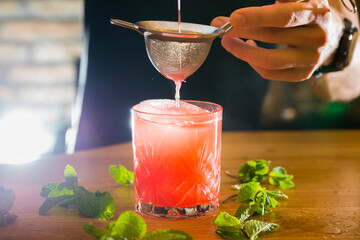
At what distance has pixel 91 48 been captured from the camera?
6.52 feet

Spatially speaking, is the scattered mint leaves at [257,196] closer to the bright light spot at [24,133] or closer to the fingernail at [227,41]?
the fingernail at [227,41]

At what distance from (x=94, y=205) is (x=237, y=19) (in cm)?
51

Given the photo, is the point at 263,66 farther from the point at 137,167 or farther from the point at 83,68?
the point at 83,68

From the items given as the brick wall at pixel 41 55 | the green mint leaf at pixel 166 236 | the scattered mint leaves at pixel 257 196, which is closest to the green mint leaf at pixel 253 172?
the scattered mint leaves at pixel 257 196

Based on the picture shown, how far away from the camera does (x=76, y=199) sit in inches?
37.7

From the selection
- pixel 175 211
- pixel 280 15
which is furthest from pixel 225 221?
pixel 280 15

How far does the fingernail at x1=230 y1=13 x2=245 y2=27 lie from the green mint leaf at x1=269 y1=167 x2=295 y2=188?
431mm

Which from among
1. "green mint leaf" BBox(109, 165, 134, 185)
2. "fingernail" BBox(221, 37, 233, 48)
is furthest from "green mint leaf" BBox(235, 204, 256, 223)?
"fingernail" BBox(221, 37, 233, 48)

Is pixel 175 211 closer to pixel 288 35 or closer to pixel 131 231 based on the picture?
pixel 131 231

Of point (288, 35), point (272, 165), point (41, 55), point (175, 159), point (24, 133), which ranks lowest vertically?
point (24, 133)

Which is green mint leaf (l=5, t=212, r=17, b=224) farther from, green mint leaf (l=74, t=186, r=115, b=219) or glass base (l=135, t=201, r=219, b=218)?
glass base (l=135, t=201, r=219, b=218)

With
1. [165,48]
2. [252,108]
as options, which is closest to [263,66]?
[165,48]

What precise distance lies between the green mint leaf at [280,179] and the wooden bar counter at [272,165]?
0.02 m

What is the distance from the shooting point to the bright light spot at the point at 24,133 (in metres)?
3.14
